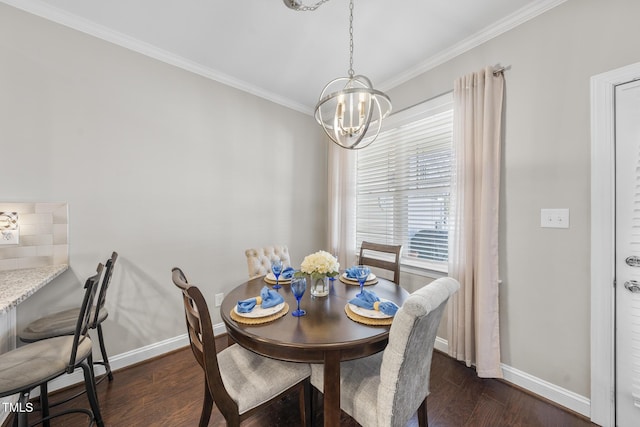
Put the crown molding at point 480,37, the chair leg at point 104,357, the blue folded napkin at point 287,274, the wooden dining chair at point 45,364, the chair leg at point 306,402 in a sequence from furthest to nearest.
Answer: the blue folded napkin at point 287,274 < the chair leg at point 104,357 < the crown molding at point 480,37 < the chair leg at point 306,402 < the wooden dining chair at point 45,364

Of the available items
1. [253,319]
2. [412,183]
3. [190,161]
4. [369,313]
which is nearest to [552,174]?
[412,183]

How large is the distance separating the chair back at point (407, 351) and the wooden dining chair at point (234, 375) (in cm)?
47

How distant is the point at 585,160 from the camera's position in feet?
5.01

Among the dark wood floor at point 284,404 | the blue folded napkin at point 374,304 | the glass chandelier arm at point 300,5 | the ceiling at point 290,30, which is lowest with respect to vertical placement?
the dark wood floor at point 284,404

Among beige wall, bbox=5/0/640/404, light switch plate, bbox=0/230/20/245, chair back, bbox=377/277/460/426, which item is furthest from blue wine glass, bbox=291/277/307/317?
light switch plate, bbox=0/230/20/245

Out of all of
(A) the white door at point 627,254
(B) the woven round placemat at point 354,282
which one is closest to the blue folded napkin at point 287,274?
(B) the woven round placemat at point 354,282

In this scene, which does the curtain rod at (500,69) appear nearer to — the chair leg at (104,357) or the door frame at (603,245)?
the door frame at (603,245)

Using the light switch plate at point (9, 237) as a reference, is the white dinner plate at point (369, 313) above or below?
below

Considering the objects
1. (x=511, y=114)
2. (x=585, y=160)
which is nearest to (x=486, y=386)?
(x=585, y=160)

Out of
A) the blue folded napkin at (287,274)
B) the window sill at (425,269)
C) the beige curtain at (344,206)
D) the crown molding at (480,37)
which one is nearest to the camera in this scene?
the crown molding at (480,37)

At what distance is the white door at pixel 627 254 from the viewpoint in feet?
4.50

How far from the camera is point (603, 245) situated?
1.45 m

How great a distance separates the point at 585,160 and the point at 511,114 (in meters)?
0.56

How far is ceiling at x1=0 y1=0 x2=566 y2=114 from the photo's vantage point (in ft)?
5.61
